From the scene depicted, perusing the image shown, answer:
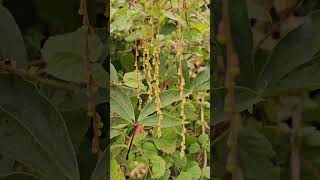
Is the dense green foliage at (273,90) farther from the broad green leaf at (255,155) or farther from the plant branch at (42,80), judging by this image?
the plant branch at (42,80)

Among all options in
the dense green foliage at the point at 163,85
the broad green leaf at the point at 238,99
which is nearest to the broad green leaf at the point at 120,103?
the dense green foliage at the point at 163,85

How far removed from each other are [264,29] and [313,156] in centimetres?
18

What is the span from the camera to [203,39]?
70 cm

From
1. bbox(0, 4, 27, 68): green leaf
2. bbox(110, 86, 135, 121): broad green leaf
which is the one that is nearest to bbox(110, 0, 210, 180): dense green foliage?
bbox(110, 86, 135, 121): broad green leaf

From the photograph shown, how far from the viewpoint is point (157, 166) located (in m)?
0.73

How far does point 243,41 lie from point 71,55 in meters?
0.21

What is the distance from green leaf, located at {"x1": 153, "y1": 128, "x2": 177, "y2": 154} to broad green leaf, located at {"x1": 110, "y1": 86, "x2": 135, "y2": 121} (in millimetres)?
45

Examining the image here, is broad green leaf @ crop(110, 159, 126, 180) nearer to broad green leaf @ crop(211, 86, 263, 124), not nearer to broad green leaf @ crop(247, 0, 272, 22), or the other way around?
broad green leaf @ crop(211, 86, 263, 124)

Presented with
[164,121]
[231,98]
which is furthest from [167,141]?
[231,98]

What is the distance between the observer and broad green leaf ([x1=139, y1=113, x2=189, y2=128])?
2.37ft

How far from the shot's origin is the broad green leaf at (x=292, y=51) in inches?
27.1

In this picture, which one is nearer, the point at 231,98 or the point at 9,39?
the point at 231,98

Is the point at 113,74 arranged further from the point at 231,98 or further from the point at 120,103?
the point at 231,98

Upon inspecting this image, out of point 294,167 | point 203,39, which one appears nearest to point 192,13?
point 203,39
